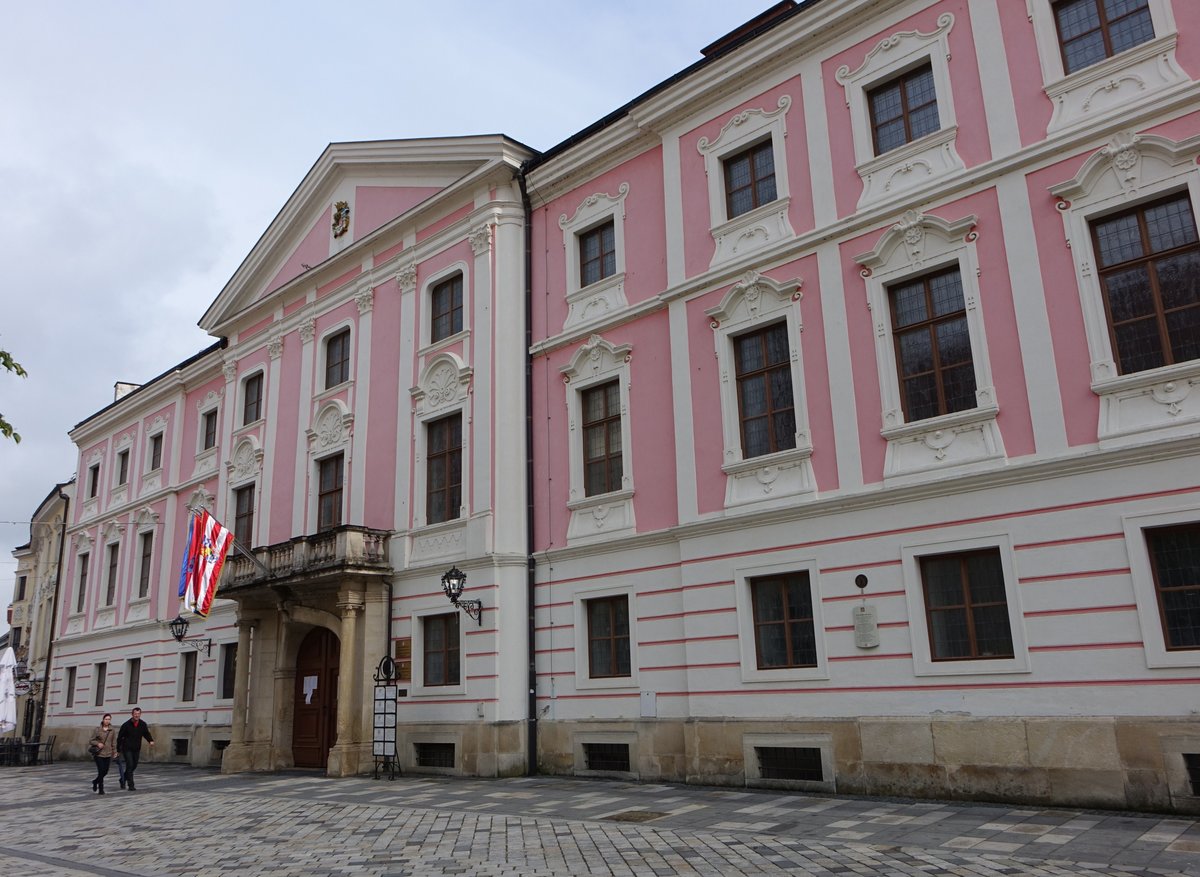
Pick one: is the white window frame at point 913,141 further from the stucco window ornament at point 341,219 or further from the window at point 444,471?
the stucco window ornament at point 341,219

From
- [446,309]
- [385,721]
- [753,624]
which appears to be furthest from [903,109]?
[385,721]

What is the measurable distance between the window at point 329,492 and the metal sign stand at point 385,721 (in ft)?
16.2

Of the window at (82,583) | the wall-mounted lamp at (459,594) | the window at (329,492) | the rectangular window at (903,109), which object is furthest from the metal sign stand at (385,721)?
the window at (82,583)

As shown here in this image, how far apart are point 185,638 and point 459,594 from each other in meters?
14.1

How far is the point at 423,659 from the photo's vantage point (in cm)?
2039

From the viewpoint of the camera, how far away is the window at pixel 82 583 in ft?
116

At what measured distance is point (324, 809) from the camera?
48.1ft

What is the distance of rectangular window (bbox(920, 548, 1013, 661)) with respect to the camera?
12.8 m

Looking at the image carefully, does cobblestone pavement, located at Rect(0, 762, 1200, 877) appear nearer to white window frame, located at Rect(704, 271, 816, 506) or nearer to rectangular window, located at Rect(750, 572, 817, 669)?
rectangular window, located at Rect(750, 572, 817, 669)

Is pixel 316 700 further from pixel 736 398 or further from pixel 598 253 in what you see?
pixel 736 398

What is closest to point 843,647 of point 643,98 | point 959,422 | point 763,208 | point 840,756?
point 840,756

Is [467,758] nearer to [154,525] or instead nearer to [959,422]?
[959,422]

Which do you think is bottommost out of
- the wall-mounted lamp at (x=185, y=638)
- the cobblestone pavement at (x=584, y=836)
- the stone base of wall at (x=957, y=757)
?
the cobblestone pavement at (x=584, y=836)

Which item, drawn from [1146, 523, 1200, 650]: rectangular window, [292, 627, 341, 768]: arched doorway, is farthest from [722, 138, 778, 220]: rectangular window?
[292, 627, 341, 768]: arched doorway
